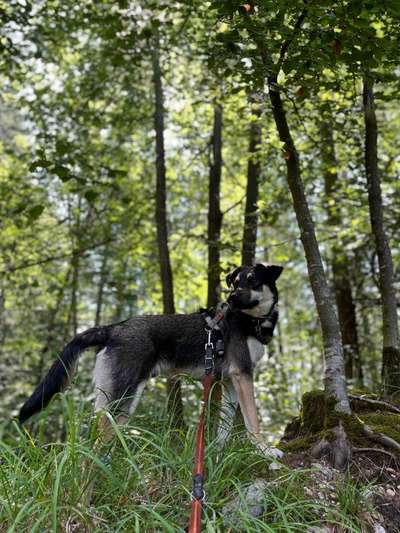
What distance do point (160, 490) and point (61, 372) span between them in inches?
56.6

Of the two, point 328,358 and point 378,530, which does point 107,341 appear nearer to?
point 328,358

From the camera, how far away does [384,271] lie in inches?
216

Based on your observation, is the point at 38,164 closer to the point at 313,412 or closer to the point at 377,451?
the point at 313,412

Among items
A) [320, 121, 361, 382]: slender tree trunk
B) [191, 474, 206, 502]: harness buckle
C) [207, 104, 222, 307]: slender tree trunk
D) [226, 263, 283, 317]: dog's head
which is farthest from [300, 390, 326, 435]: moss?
[320, 121, 361, 382]: slender tree trunk

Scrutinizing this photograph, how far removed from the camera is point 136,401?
423 centimetres

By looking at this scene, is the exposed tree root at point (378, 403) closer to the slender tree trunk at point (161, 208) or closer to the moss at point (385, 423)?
the moss at point (385, 423)

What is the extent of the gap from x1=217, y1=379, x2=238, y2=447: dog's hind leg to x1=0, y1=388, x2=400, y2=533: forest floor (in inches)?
4.3

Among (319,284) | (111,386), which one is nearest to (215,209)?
(319,284)

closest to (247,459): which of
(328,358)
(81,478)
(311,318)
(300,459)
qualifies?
(300,459)

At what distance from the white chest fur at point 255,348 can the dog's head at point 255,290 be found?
235 mm

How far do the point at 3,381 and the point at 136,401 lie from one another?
12126 mm

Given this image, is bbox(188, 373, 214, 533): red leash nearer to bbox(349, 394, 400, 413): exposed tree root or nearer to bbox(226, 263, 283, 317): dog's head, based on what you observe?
bbox(226, 263, 283, 317): dog's head

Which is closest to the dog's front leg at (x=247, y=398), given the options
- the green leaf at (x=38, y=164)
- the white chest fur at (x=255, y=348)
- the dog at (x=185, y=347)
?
the dog at (x=185, y=347)

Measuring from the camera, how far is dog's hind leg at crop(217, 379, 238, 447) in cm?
343
